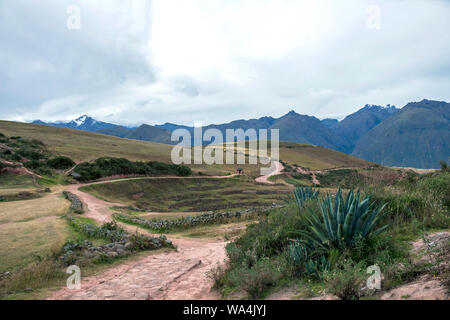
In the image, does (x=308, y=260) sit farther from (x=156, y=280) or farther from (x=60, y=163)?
(x=60, y=163)

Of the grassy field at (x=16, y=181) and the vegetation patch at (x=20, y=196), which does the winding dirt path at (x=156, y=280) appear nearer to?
the vegetation patch at (x=20, y=196)

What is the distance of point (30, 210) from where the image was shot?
14.9 m

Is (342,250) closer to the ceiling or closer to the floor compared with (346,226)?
closer to the floor

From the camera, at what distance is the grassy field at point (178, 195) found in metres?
24.9

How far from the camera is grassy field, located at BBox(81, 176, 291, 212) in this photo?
2491 centimetres

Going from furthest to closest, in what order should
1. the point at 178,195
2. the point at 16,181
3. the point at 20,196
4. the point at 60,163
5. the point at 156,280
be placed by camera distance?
the point at 60,163 < the point at 178,195 < the point at 16,181 < the point at 20,196 < the point at 156,280

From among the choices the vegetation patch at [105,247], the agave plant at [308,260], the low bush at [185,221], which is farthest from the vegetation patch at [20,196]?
the agave plant at [308,260]

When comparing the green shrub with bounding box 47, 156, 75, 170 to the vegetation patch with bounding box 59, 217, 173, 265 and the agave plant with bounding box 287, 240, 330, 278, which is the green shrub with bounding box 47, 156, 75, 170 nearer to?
the vegetation patch with bounding box 59, 217, 173, 265

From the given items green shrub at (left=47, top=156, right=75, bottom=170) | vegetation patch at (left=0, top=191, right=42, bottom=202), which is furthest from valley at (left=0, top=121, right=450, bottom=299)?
green shrub at (left=47, top=156, right=75, bottom=170)

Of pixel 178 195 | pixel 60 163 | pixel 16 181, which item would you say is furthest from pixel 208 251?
pixel 60 163

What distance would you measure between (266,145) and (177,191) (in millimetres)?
90322

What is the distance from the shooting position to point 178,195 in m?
30.4
